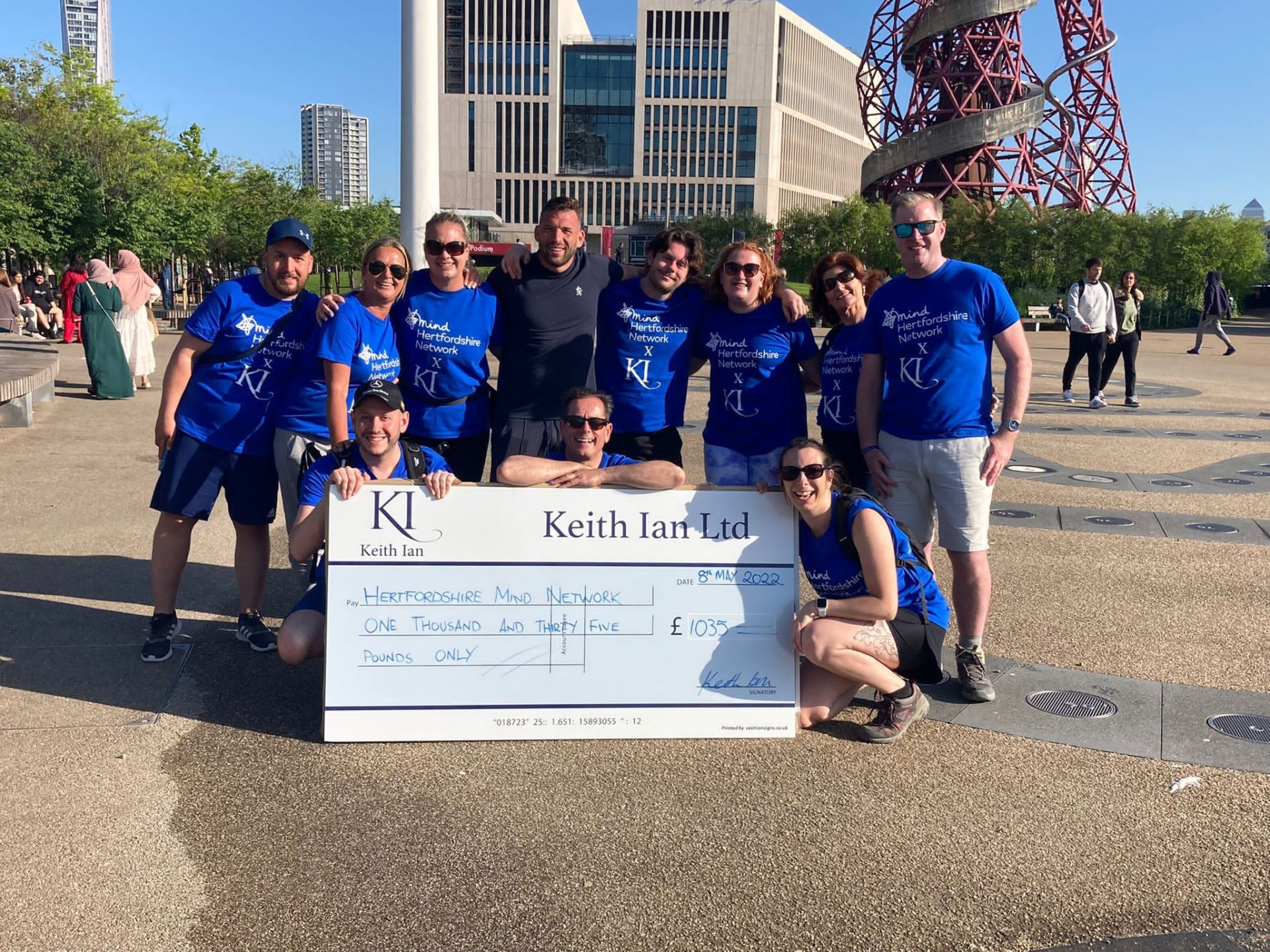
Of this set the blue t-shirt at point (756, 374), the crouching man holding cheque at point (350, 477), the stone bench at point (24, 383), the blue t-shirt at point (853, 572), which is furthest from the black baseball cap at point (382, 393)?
the stone bench at point (24, 383)

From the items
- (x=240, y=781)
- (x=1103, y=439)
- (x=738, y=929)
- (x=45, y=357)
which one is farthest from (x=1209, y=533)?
(x=45, y=357)

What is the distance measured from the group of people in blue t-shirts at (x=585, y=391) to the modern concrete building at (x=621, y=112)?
107 meters

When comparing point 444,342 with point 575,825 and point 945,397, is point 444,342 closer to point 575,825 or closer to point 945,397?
point 945,397

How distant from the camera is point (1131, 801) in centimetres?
369

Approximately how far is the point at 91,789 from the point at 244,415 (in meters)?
1.81

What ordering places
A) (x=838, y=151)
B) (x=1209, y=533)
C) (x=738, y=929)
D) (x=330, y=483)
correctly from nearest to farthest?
(x=738, y=929) → (x=330, y=483) → (x=1209, y=533) → (x=838, y=151)

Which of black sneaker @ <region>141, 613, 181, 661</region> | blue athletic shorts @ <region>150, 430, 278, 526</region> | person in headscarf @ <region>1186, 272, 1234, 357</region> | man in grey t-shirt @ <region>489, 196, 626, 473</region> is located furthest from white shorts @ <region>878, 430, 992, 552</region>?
person in headscarf @ <region>1186, 272, 1234, 357</region>

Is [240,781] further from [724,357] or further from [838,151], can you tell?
[838,151]

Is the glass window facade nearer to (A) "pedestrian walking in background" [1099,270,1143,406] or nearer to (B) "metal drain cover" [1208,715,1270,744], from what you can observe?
(A) "pedestrian walking in background" [1099,270,1143,406]

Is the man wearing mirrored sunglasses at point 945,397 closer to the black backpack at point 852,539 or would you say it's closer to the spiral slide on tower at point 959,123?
the black backpack at point 852,539

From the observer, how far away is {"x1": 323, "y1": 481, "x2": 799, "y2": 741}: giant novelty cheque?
4121mm

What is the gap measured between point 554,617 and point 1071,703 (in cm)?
221

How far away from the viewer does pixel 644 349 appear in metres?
4.94

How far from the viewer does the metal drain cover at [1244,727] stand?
4.23 meters
